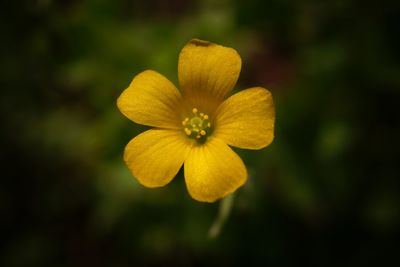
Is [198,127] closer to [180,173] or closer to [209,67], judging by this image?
[209,67]

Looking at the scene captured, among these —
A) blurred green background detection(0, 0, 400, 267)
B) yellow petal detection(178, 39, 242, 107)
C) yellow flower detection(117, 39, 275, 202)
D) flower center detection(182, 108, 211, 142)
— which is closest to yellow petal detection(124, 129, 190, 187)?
yellow flower detection(117, 39, 275, 202)

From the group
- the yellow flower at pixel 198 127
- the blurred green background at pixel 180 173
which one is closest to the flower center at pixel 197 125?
the yellow flower at pixel 198 127

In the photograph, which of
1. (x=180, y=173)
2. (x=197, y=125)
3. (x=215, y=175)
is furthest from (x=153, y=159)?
(x=180, y=173)

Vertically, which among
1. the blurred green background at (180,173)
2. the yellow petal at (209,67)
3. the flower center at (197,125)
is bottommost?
the blurred green background at (180,173)

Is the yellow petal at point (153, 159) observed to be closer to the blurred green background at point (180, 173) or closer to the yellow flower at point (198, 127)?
the yellow flower at point (198, 127)

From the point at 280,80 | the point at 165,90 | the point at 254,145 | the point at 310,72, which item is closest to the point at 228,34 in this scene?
the point at 310,72

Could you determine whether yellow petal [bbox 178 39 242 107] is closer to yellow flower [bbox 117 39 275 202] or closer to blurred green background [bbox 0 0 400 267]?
yellow flower [bbox 117 39 275 202]
